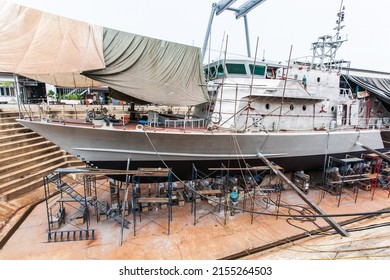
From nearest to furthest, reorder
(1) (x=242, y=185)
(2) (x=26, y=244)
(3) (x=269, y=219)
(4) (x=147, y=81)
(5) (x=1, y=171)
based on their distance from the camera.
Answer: (2) (x=26, y=244), (4) (x=147, y=81), (3) (x=269, y=219), (5) (x=1, y=171), (1) (x=242, y=185)

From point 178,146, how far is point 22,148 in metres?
8.66

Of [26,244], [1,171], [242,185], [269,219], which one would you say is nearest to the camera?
[26,244]

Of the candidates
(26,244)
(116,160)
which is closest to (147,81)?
(116,160)

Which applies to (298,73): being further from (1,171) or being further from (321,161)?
(1,171)

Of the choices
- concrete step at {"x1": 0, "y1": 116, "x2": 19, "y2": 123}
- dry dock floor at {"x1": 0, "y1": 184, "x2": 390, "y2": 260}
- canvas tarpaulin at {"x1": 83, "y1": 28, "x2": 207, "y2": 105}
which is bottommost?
dry dock floor at {"x1": 0, "y1": 184, "x2": 390, "y2": 260}

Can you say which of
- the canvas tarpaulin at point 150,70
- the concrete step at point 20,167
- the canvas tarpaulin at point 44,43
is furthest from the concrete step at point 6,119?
the canvas tarpaulin at point 150,70

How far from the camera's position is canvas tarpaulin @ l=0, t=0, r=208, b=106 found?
598cm

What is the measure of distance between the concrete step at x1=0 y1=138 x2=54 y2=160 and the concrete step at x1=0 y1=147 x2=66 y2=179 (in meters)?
0.48

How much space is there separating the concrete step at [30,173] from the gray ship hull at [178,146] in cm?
337

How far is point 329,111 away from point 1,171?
16.3 m

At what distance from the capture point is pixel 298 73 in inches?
415

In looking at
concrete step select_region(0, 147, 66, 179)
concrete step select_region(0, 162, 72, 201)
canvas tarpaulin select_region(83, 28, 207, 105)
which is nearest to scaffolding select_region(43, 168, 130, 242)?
concrete step select_region(0, 162, 72, 201)

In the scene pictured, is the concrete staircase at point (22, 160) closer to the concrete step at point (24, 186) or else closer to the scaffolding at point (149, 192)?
the concrete step at point (24, 186)

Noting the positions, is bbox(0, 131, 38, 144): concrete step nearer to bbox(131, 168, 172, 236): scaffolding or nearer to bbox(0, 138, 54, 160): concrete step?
bbox(0, 138, 54, 160): concrete step
